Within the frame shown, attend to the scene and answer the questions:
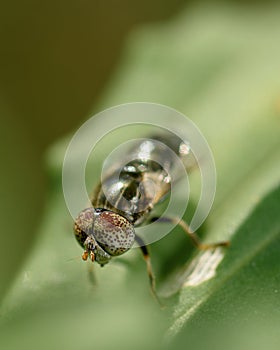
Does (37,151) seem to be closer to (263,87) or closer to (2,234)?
(2,234)

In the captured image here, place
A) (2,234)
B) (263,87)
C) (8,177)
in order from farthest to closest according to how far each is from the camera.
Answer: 1. (8,177)
2. (2,234)
3. (263,87)

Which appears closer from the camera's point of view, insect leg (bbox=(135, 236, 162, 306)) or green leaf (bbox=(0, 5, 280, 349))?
green leaf (bbox=(0, 5, 280, 349))

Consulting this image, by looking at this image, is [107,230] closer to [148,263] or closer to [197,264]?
[148,263]

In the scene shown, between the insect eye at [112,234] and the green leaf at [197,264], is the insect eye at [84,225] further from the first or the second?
the green leaf at [197,264]

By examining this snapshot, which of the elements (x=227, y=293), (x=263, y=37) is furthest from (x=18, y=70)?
(x=227, y=293)

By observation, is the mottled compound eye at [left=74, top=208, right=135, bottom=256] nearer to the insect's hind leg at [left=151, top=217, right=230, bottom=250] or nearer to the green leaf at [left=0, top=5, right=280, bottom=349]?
the green leaf at [left=0, top=5, right=280, bottom=349]

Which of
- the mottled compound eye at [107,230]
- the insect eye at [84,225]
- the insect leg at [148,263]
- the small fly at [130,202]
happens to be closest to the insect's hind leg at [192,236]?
the small fly at [130,202]

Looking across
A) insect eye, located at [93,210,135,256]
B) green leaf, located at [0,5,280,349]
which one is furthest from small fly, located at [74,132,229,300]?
green leaf, located at [0,5,280,349]

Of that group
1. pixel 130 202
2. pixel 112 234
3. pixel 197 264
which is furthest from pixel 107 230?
pixel 197 264
